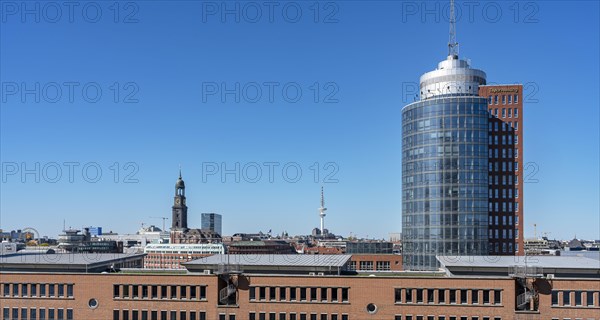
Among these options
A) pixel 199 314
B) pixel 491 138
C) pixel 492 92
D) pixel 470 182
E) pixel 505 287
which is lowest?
pixel 199 314

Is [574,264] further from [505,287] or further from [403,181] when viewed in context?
[403,181]

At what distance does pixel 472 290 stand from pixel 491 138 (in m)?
54.9

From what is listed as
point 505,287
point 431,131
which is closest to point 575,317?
point 505,287

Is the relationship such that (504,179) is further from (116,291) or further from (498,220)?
(116,291)

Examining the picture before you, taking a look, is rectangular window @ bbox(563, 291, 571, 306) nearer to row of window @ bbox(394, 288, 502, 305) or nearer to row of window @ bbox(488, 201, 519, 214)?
row of window @ bbox(394, 288, 502, 305)

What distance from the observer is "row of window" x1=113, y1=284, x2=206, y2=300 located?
6538cm

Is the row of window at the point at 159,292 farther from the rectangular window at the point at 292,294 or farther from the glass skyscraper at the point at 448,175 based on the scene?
the glass skyscraper at the point at 448,175

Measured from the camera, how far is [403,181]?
114 meters

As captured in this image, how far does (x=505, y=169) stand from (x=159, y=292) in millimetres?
74799

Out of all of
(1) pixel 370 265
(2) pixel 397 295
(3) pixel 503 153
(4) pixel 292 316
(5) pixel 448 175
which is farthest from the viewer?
(1) pixel 370 265

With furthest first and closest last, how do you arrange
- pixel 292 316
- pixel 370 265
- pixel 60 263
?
pixel 370 265 < pixel 60 263 < pixel 292 316

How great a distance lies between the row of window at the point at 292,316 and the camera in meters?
63.9

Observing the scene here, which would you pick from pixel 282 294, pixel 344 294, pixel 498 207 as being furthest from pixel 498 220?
pixel 282 294

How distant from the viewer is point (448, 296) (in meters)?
62.7
